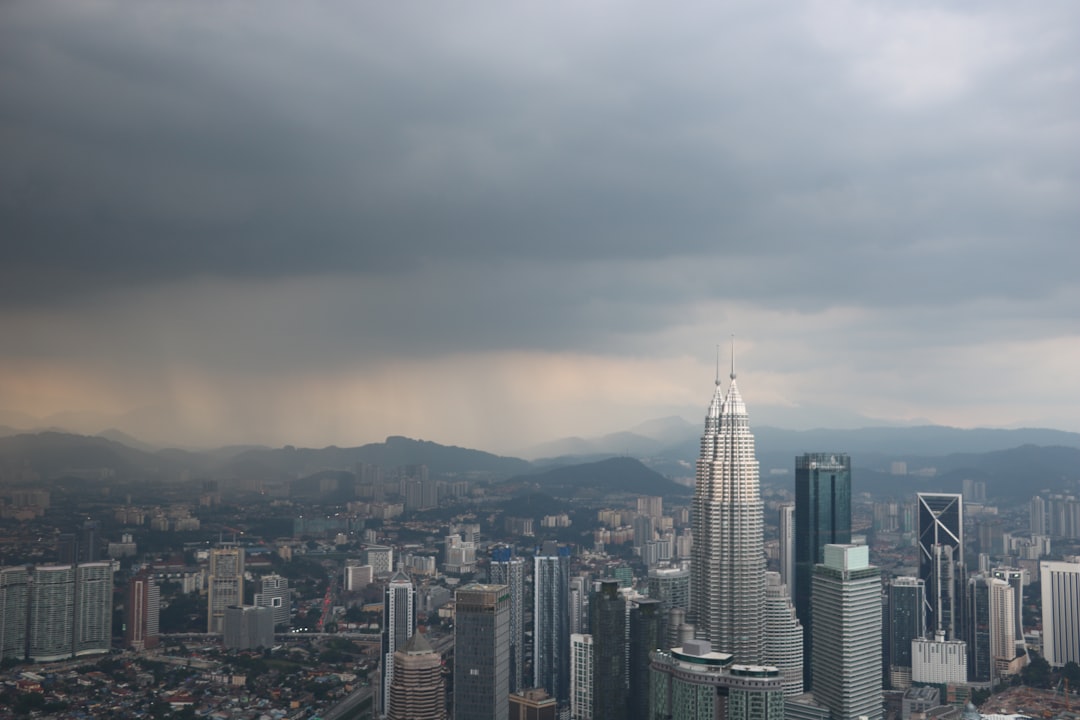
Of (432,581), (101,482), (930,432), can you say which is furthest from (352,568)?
(930,432)

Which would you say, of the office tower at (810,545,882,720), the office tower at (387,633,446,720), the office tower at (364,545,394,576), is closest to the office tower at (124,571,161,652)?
the office tower at (387,633,446,720)

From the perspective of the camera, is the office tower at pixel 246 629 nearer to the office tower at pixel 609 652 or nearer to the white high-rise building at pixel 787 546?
the office tower at pixel 609 652

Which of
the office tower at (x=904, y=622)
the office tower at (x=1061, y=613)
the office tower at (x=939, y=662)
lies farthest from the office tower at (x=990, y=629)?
the office tower at (x=904, y=622)

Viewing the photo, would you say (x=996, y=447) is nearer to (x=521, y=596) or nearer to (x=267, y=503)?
(x=521, y=596)

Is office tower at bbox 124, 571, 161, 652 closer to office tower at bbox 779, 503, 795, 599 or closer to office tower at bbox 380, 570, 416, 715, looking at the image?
office tower at bbox 380, 570, 416, 715

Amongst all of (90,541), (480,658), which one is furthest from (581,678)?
(90,541)

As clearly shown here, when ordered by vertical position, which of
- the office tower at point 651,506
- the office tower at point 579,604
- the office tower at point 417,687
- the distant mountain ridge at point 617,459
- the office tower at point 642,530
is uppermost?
the distant mountain ridge at point 617,459
